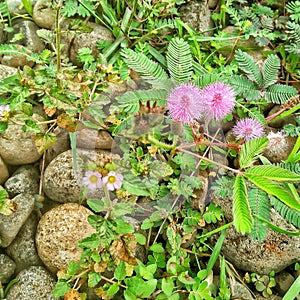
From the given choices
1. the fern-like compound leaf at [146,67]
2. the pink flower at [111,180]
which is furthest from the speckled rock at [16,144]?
the pink flower at [111,180]

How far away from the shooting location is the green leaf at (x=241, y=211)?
3.83 feet

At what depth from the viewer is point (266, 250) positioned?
1722 mm

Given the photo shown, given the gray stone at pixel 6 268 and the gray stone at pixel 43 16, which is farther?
the gray stone at pixel 43 16

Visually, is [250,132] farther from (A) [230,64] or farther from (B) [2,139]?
(B) [2,139]

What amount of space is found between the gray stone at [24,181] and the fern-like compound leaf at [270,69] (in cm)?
106

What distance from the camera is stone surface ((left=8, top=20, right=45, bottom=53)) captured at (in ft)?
6.44

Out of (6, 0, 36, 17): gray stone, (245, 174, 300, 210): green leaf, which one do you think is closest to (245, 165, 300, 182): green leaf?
(245, 174, 300, 210): green leaf

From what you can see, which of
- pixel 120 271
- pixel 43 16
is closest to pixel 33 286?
pixel 120 271

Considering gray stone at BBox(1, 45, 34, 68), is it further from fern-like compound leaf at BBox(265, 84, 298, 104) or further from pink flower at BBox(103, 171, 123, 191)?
fern-like compound leaf at BBox(265, 84, 298, 104)

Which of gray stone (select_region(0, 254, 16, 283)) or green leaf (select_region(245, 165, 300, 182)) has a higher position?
green leaf (select_region(245, 165, 300, 182))

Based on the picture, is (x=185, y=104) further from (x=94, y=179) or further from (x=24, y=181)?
(x=24, y=181)

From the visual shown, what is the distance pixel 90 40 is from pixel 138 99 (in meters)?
0.55

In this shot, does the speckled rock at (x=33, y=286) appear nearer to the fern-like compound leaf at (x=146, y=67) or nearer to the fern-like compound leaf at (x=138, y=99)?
the fern-like compound leaf at (x=138, y=99)

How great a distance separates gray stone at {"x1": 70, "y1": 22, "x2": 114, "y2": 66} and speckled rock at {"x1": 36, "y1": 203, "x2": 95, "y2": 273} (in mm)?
715
